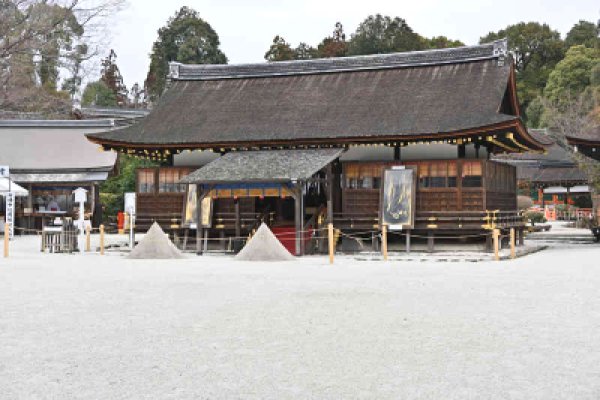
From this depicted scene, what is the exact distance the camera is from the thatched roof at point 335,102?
22.3 m

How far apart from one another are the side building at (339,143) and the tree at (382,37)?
42.3 meters

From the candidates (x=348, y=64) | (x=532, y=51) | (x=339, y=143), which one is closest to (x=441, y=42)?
(x=532, y=51)

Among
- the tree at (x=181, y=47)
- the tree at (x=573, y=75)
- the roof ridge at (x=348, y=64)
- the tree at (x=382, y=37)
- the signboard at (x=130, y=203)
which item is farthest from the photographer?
the tree at (x=181, y=47)

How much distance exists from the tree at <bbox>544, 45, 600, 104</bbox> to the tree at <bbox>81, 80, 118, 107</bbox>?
43.7 meters

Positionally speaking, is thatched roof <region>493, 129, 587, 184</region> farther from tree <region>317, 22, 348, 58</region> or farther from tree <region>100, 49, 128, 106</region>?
tree <region>100, 49, 128, 106</region>

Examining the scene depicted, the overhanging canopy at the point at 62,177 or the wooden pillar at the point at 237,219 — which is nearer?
the wooden pillar at the point at 237,219

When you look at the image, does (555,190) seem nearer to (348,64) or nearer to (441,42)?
(441,42)

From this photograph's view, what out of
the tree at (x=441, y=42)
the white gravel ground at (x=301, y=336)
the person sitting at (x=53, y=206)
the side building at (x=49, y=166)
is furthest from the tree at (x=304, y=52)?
the white gravel ground at (x=301, y=336)

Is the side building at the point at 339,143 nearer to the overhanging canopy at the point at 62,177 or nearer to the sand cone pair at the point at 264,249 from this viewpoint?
the sand cone pair at the point at 264,249

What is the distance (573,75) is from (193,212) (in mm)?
49356

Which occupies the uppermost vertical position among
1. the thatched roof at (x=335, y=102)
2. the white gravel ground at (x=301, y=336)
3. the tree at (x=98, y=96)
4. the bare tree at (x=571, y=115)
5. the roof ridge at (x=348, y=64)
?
the tree at (x=98, y=96)

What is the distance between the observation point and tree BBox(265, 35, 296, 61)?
73.3 metres

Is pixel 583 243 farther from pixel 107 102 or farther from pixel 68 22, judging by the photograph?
pixel 107 102

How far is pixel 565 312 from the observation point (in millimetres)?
9461
